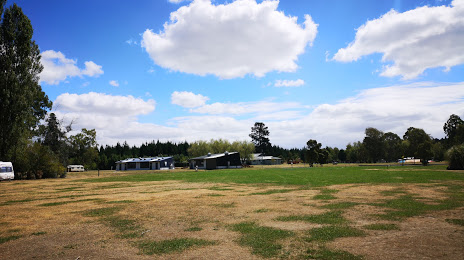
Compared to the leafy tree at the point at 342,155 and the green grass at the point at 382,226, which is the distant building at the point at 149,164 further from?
the leafy tree at the point at 342,155

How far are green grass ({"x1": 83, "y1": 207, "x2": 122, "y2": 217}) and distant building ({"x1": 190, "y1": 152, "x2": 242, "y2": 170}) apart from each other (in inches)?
2629

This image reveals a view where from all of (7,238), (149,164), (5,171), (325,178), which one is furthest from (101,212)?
(149,164)

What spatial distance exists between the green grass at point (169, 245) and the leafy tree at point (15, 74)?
36.2 meters

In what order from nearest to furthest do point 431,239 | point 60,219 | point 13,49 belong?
point 431,239
point 60,219
point 13,49

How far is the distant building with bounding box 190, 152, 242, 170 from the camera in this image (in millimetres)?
82062

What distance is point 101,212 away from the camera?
13586 millimetres

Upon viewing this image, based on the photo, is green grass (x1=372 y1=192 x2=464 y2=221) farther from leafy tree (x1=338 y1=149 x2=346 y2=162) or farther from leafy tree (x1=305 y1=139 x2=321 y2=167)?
leafy tree (x1=338 y1=149 x2=346 y2=162)

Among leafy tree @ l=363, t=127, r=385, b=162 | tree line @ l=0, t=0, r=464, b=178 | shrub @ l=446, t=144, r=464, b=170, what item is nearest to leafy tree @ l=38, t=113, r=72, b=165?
tree line @ l=0, t=0, r=464, b=178

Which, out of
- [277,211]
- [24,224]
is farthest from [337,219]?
[24,224]

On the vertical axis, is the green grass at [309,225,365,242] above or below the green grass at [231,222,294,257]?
below

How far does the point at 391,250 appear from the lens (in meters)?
7.18

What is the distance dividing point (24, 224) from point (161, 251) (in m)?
7.75

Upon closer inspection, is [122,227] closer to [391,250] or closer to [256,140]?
[391,250]

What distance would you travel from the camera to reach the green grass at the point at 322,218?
1051 cm
